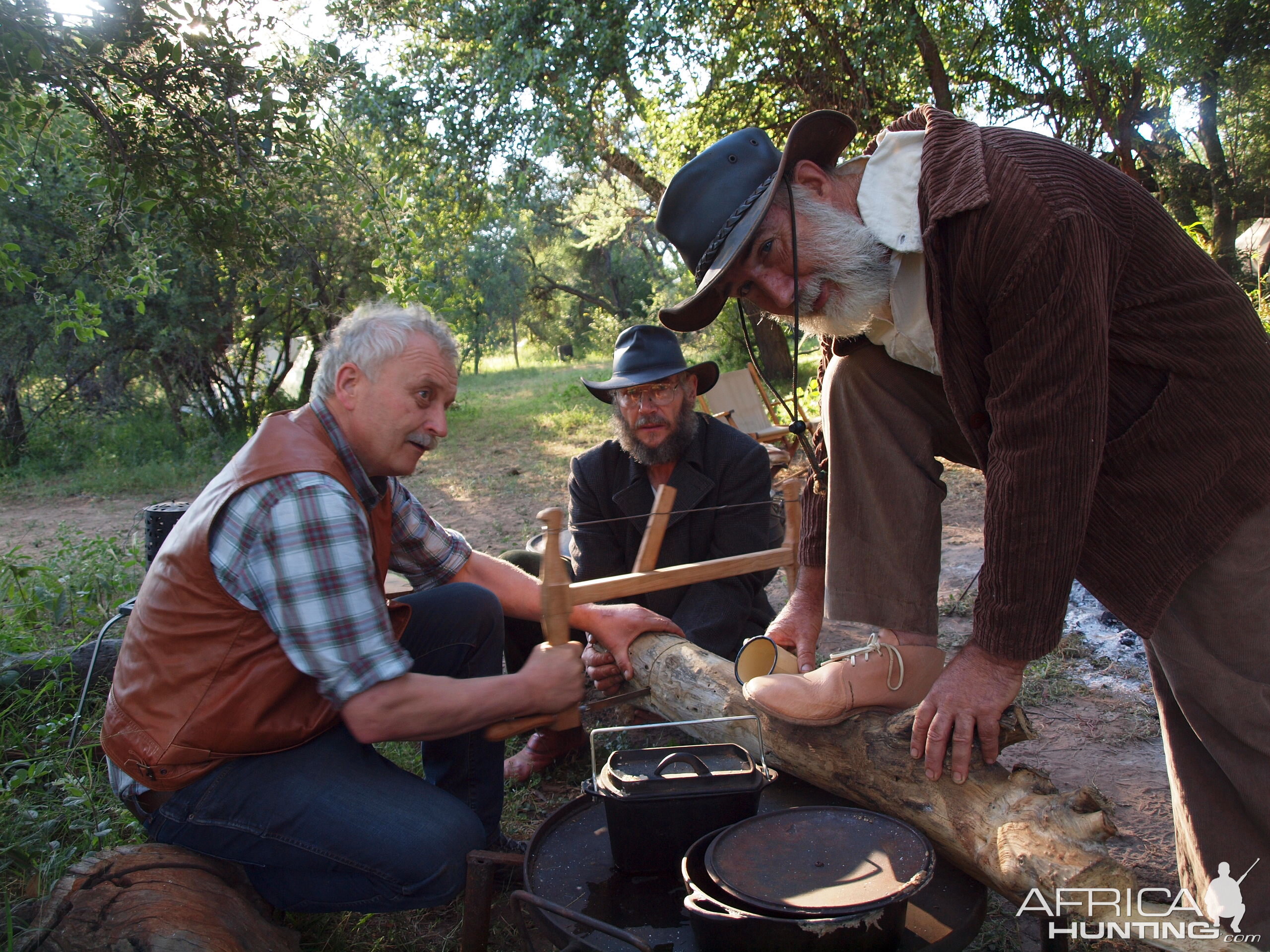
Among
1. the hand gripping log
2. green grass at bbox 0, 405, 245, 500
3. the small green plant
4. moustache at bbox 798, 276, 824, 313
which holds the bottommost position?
green grass at bbox 0, 405, 245, 500

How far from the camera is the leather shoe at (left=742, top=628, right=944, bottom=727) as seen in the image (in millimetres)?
2125

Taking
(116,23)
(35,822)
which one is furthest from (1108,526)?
(116,23)

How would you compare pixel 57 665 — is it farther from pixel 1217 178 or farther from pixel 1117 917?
pixel 1217 178

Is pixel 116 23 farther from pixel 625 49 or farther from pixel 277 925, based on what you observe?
pixel 625 49

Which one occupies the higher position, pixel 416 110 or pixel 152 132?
pixel 416 110

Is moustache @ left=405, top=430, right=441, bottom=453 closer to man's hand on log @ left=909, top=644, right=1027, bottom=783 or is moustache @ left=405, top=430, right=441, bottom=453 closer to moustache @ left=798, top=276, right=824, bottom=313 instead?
moustache @ left=798, top=276, right=824, bottom=313

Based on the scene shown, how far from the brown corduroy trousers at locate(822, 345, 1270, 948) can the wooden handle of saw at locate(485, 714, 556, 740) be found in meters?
0.78

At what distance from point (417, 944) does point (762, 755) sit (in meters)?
1.10

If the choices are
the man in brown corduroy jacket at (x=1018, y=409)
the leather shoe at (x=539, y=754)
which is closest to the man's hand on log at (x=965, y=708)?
the man in brown corduroy jacket at (x=1018, y=409)

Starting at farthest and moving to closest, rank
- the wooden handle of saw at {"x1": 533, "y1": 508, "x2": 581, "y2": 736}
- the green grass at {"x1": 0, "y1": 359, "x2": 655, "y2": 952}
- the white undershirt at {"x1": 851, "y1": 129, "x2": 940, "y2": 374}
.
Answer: the green grass at {"x1": 0, "y1": 359, "x2": 655, "y2": 952}, the wooden handle of saw at {"x1": 533, "y1": 508, "x2": 581, "y2": 736}, the white undershirt at {"x1": 851, "y1": 129, "x2": 940, "y2": 374}

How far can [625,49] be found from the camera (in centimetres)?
855

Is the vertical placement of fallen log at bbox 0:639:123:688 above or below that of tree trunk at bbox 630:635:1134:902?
below

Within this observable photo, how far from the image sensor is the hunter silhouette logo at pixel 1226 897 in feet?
6.68

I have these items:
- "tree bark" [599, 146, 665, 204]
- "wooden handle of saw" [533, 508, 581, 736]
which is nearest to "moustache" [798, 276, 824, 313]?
"wooden handle of saw" [533, 508, 581, 736]
